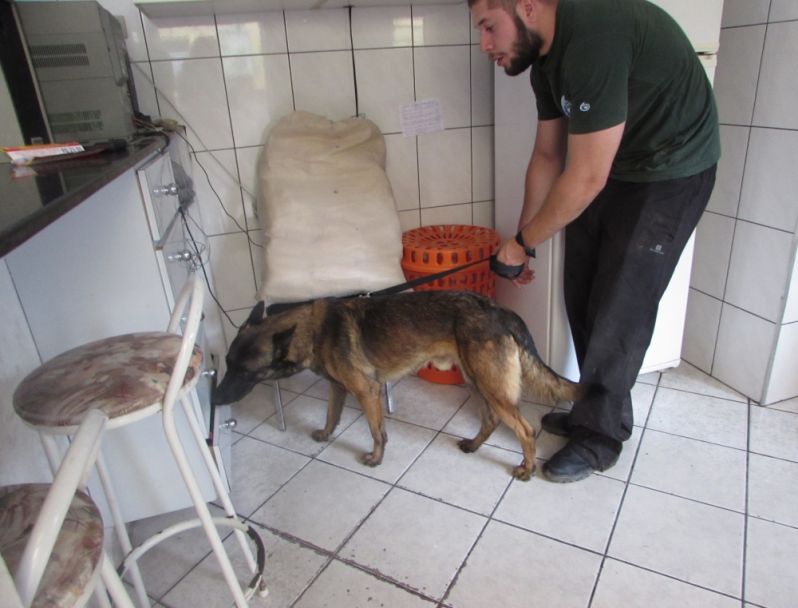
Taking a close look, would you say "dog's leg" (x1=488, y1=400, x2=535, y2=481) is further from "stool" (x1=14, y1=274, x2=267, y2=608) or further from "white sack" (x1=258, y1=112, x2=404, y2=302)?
"stool" (x1=14, y1=274, x2=267, y2=608)

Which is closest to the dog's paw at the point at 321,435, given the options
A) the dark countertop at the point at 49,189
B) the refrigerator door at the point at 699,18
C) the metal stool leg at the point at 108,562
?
the metal stool leg at the point at 108,562

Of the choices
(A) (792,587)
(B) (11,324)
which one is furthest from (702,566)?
(B) (11,324)

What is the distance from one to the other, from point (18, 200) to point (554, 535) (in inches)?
53.7

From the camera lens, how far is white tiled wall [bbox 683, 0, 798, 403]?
1660mm

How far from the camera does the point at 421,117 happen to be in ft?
7.13

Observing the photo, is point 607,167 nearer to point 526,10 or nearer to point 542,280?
point 526,10

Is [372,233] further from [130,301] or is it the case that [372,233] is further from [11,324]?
[11,324]

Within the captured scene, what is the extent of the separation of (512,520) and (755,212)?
1.32 meters

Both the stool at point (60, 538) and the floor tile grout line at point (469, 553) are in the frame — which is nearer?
the stool at point (60, 538)

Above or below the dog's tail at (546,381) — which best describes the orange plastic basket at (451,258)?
above

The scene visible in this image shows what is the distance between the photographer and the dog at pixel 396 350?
154 centimetres

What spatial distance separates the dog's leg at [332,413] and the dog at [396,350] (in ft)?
0.40

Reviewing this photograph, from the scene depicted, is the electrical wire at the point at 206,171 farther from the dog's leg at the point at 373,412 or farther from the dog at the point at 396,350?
the dog's leg at the point at 373,412

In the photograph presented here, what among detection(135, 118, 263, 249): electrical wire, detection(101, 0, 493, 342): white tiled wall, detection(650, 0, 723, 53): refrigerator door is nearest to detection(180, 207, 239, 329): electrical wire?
detection(101, 0, 493, 342): white tiled wall
